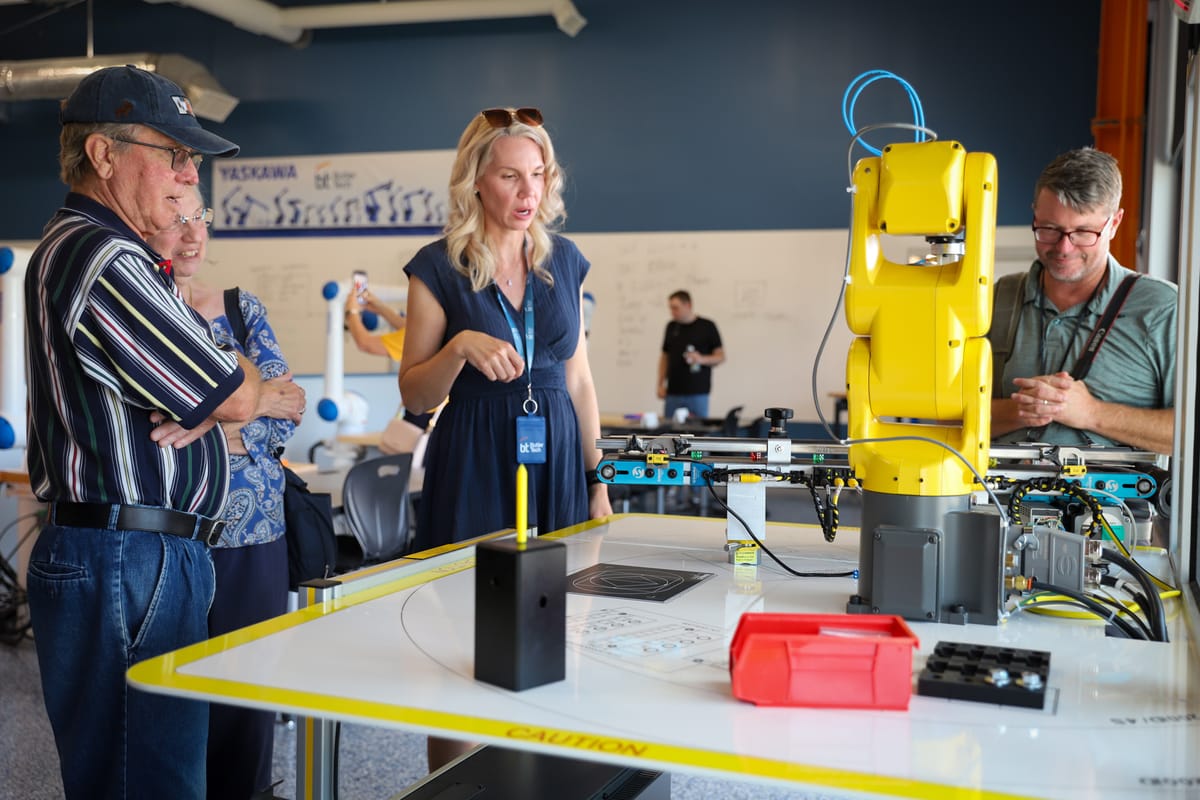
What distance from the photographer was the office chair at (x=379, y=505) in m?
3.29

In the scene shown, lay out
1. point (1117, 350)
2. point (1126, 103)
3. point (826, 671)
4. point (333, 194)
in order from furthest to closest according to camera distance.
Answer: point (333, 194) → point (1126, 103) → point (1117, 350) → point (826, 671)

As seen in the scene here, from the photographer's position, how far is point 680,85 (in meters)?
8.74

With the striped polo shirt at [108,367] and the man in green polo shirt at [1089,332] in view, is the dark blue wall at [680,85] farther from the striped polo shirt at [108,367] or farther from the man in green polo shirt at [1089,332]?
the striped polo shirt at [108,367]

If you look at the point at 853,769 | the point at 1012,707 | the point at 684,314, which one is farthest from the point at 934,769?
the point at 684,314

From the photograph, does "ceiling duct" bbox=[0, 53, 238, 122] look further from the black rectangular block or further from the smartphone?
the black rectangular block

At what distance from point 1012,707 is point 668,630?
1.36 ft

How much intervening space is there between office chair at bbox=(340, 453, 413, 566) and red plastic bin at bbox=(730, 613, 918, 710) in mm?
2437

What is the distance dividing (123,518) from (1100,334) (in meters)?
1.90

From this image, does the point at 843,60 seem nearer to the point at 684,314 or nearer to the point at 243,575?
the point at 684,314

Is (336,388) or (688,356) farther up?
(688,356)

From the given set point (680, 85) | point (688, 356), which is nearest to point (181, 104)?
point (688, 356)

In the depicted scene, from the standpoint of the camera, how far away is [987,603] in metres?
1.28

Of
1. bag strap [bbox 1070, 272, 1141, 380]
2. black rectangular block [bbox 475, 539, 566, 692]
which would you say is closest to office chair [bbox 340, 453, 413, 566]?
bag strap [bbox 1070, 272, 1141, 380]

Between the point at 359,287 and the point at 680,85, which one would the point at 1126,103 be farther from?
the point at 359,287
